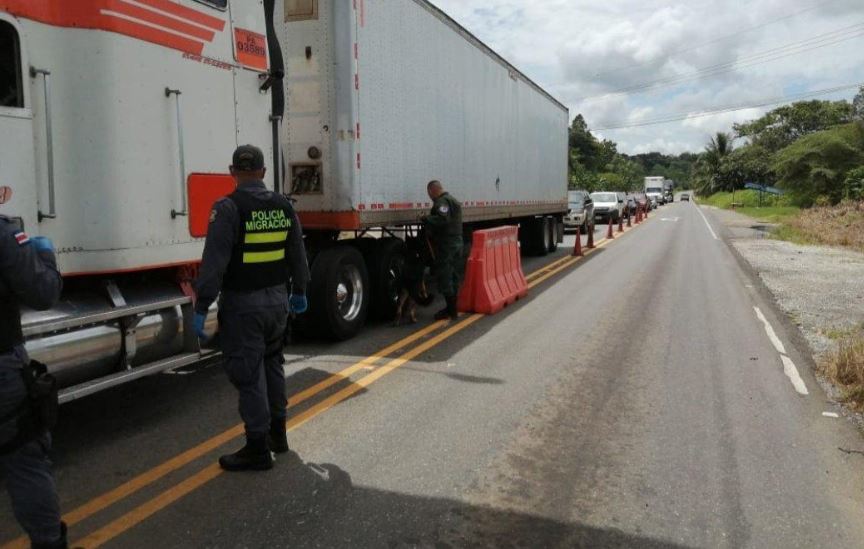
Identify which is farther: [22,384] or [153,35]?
[153,35]

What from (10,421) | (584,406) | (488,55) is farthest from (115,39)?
(488,55)

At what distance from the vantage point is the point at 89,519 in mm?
3463

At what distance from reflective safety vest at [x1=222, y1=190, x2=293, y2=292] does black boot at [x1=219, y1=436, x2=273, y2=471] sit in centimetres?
93

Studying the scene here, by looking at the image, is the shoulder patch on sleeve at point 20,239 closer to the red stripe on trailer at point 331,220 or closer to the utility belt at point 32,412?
the utility belt at point 32,412

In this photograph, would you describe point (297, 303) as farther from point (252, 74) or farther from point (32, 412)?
point (252, 74)

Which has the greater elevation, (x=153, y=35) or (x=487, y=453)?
(x=153, y=35)

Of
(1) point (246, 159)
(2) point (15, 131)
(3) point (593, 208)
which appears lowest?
(3) point (593, 208)

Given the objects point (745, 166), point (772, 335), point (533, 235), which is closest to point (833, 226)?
point (533, 235)

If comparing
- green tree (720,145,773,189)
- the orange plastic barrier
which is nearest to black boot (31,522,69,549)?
the orange plastic barrier

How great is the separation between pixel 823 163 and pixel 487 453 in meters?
37.0

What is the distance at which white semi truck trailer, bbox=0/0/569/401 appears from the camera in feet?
13.1

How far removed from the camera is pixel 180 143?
4.85 meters

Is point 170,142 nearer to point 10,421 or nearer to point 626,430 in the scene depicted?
point 10,421

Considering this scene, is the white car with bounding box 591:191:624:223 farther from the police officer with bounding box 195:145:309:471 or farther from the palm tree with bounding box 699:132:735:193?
the palm tree with bounding box 699:132:735:193
